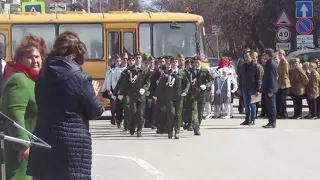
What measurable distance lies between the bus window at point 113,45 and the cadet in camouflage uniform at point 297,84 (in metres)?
5.10

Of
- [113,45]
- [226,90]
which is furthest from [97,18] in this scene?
[226,90]

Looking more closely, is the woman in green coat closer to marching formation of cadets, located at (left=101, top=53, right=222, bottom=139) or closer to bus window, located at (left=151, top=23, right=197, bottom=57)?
marching formation of cadets, located at (left=101, top=53, right=222, bottom=139)

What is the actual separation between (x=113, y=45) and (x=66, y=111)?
1680 cm

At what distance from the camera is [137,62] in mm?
16469

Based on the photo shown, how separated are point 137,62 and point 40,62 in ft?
33.8

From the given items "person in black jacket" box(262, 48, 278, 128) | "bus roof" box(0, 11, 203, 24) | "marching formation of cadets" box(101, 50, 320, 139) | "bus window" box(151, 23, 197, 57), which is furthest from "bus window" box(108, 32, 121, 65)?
"person in black jacket" box(262, 48, 278, 128)

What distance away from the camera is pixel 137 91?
1617cm

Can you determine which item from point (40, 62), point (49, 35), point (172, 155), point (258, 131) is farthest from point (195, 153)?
point (49, 35)

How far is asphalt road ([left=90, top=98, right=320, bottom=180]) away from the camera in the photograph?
1081 centimetres

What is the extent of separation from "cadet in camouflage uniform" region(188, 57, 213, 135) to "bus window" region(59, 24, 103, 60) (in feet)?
19.9

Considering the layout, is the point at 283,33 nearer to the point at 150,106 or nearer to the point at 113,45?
the point at 113,45

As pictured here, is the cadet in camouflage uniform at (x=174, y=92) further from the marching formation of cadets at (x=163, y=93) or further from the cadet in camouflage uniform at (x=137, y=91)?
the cadet in camouflage uniform at (x=137, y=91)

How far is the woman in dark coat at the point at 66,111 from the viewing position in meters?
5.41

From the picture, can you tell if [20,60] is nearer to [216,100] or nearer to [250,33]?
[216,100]
